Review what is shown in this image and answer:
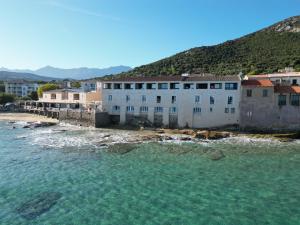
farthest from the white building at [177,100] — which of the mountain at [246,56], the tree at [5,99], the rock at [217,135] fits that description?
A: the tree at [5,99]

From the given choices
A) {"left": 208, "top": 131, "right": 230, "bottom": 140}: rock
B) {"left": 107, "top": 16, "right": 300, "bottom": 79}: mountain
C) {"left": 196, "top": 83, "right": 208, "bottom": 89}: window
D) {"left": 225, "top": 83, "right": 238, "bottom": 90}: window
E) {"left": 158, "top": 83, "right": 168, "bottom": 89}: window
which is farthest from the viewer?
{"left": 107, "top": 16, "right": 300, "bottom": 79}: mountain

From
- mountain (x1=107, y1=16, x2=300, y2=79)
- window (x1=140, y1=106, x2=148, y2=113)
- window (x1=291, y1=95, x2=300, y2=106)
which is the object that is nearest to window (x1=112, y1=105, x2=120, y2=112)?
window (x1=140, y1=106, x2=148, y2=113)

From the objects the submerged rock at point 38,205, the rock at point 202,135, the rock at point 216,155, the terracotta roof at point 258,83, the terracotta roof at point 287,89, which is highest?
the terracotta roof at point 258,83

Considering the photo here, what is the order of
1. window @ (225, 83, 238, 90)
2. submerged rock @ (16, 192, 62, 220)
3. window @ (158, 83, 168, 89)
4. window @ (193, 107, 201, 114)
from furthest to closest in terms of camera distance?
1. window @ (158, 83, 168, 89)
2. window @ (193, 107, 201, 114)
3. window @ (225, 83, 238, 90)
4. submerged rock @ (16, 192, 62, 220)

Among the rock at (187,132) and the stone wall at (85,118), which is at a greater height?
the stone wall at (85,118)

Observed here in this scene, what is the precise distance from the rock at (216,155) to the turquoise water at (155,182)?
759 millimetres

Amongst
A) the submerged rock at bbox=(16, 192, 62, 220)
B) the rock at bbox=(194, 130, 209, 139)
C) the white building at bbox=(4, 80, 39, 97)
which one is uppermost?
the white building at bbox=(4, 80, 39, 97)

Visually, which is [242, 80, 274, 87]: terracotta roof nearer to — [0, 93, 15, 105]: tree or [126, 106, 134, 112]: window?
[126, 106, 134, 112]: window

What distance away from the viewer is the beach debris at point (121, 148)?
124ft

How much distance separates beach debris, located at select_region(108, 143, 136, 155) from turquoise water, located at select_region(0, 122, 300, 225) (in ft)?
3.35

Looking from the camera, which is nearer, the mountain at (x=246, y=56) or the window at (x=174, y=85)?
the window at (x=174, y=85)

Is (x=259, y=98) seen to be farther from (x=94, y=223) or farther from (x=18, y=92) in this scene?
(x=18, y=92)

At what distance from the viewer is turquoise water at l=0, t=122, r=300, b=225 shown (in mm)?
19781

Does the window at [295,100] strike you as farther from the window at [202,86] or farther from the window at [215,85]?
the window at [202,86]
